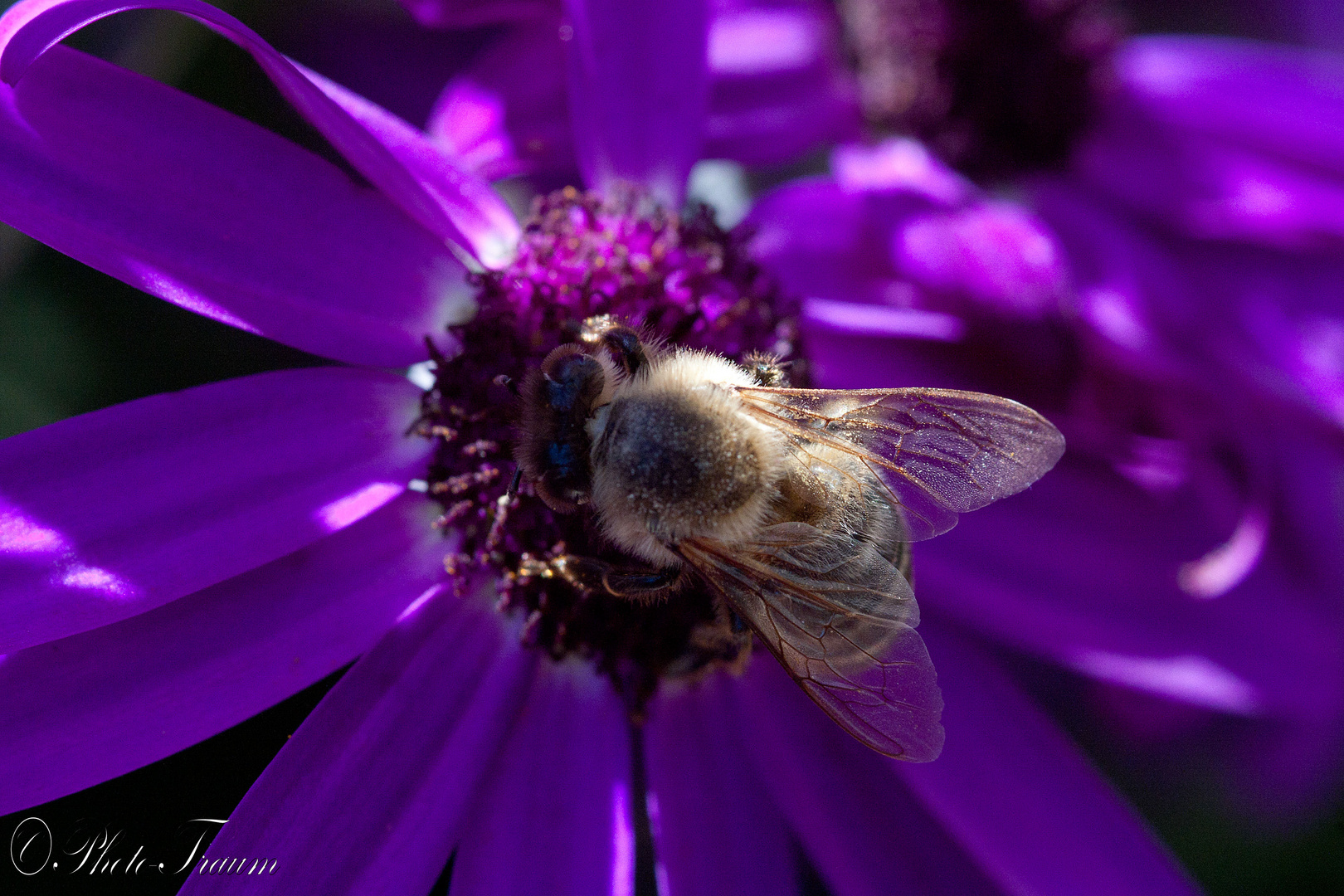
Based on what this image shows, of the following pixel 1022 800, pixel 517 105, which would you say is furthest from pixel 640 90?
pixel 1022 800

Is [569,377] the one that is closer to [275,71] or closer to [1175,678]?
[275,71]

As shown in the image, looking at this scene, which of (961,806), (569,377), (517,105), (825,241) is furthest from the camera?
(825,241)

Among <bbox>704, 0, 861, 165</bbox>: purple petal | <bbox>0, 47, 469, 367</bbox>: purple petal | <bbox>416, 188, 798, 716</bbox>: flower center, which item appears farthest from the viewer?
<bbox>704, 0, 861, 165</bbox>: purple petal

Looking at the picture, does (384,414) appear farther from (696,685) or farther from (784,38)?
(784,38)

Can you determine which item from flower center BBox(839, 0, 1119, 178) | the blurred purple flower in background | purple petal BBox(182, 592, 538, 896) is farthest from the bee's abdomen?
flower center BBox(839, 0, 1119, 178)

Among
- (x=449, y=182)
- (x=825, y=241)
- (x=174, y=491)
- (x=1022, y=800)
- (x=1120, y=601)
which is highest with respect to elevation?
(x=449, y=182)

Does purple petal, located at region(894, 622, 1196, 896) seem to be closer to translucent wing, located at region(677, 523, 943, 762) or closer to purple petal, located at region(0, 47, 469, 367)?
translucent wing, located at region(677, 523, 943, 762)

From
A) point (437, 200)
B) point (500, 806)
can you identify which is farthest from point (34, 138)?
point (500, 806)

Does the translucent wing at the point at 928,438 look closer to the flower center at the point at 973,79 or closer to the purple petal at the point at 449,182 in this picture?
the purple petal at the point at 449,182
